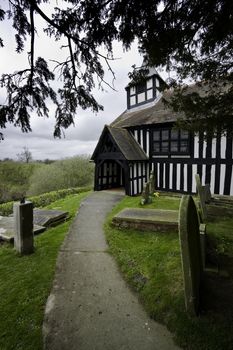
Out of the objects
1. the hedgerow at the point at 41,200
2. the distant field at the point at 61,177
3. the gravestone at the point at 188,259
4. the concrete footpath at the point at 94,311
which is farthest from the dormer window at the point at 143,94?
the gravestone at the point at 188,259

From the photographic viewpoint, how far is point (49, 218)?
790 cm

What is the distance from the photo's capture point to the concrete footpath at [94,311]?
112 inches

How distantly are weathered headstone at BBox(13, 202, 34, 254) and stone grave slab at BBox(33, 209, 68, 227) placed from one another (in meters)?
2.22

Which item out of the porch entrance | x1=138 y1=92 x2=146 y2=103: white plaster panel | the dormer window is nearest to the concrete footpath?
the porch entrance

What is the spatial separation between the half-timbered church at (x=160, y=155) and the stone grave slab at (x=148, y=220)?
4.87m

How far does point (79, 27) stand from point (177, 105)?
10.7 ft

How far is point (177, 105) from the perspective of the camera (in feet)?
19.4

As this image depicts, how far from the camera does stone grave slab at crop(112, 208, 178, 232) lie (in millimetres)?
6488

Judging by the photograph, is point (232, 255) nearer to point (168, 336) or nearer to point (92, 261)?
point (168, 336)

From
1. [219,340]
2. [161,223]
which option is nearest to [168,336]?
[219,340]

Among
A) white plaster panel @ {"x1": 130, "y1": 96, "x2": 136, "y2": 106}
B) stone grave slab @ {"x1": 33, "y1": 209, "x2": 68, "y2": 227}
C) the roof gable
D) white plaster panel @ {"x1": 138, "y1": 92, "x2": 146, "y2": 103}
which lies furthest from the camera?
white plaster panel @ {"x1": 130, "y1": 96, "x2": 136, "y2": 106}

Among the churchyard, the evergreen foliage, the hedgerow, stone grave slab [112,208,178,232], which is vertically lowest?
the hedgerow

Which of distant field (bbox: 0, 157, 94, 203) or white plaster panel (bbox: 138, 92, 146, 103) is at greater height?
white plaster panel (bbox: 138, 92, 146, 103)

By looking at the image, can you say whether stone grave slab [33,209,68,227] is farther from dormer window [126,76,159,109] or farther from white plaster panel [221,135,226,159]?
dormer window [126,76,159,109]
